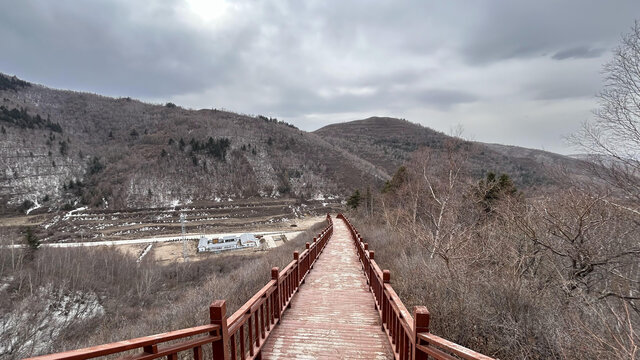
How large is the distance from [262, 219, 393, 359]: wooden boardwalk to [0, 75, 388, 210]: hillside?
68887mm

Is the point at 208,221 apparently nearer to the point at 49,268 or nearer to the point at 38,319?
the point at 49,268

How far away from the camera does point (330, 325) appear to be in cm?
545

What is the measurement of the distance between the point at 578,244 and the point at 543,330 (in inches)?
166

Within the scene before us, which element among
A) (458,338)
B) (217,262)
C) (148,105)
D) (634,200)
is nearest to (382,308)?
(458,338)

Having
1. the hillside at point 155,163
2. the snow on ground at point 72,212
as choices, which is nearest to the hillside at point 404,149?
the hillside at point 155,163

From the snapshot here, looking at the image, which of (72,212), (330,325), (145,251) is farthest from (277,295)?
(72,212)

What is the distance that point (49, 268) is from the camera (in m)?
25.3

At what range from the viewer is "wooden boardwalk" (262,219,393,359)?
4484 mm

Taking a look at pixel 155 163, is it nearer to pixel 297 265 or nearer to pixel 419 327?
pixel 297 265

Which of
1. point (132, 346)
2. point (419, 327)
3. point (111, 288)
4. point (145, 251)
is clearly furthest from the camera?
point (145, 251)

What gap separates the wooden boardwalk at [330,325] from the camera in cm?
448

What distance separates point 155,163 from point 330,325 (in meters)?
91.8

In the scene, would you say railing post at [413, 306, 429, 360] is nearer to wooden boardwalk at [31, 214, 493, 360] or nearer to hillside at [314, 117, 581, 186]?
wooden boardwalk at [31, 214, 493, 360]

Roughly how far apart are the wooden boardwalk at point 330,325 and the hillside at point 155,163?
68887 mm
